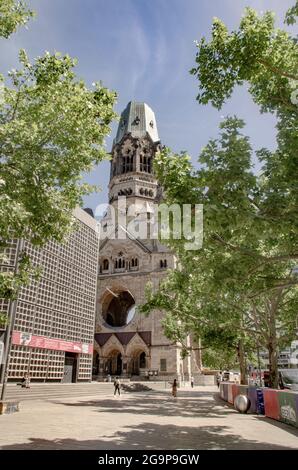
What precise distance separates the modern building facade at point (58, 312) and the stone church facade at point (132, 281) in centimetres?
861

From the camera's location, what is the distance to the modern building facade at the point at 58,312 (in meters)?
24.8

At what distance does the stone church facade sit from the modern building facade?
861 centimetres

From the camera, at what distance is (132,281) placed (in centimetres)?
5178

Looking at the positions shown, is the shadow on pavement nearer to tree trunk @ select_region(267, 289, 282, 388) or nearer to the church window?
tree trunk @ select_region(267, 289, 282, 388)

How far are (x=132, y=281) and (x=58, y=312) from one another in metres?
23.1

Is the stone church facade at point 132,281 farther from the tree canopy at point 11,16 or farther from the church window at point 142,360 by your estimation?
the tree canopy at point 11,16

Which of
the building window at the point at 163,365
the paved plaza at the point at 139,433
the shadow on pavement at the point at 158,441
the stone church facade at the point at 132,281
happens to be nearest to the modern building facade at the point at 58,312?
the stone church facade at the point at 132,281

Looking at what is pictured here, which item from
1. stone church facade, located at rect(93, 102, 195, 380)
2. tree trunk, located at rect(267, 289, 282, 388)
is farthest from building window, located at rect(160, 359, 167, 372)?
tree trunk, located at rect(267, 289, 282, 388)

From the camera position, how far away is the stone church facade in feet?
153

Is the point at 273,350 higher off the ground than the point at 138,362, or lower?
higher

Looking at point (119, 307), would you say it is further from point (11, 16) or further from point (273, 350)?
point (11, 16)

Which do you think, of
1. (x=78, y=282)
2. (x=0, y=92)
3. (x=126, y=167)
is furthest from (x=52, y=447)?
(x=126, y=167)

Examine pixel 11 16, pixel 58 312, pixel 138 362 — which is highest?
pixel 11 16

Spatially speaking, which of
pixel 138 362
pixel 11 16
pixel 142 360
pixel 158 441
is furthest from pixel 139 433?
pixel 142 360
